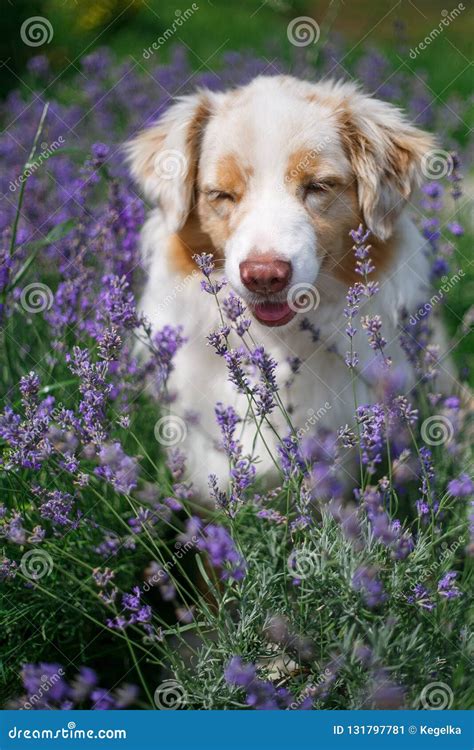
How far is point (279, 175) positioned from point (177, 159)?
0.40m

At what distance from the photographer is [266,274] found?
7.07ft

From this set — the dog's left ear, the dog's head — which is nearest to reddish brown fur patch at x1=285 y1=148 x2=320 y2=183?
the dog's head

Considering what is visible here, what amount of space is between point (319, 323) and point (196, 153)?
64 cm

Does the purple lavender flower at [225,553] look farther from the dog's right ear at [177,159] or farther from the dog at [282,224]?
the dog's right ear at [177,159]

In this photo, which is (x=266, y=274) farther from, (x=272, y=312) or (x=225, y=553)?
(x=225, y=553)

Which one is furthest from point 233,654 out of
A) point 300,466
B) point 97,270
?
point 97,270

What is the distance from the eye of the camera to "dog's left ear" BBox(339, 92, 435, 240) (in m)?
2.51

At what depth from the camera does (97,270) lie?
3.17m

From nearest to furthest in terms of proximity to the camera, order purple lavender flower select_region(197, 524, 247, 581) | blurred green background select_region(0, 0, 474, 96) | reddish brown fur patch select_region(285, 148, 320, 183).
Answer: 1. purple lavender flower select_region(197, 524, 247, 581)
2. reddish brown fur patch select_region(285, 148, 320, 183)
3. blurred green background select_region(0, 0, 474, 96)

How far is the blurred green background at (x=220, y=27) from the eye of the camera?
9.73 feet

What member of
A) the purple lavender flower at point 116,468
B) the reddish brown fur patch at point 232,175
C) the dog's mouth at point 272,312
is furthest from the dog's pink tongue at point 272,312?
the purple lavender flower at point 116,468

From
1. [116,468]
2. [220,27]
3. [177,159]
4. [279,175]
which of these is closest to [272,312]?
[279,175]

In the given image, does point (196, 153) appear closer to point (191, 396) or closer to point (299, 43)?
point (191, 396)

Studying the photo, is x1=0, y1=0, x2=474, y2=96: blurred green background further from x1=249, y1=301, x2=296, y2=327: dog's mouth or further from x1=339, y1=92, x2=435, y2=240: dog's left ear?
x1=249, y1=301, x2=296, y2=327: dog's mouth
